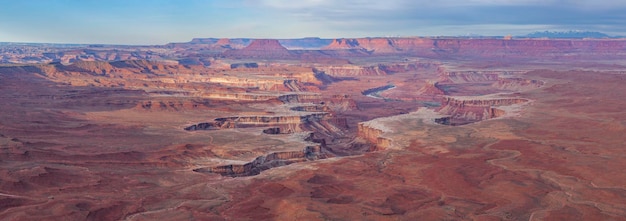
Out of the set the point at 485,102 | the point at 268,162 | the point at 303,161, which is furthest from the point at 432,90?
the point at 268,162

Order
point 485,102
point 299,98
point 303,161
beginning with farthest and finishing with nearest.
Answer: point 299,98, point 485,102, point 303,161

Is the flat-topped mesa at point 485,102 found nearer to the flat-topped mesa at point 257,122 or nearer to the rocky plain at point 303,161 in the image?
the rocky plain at point 303,161

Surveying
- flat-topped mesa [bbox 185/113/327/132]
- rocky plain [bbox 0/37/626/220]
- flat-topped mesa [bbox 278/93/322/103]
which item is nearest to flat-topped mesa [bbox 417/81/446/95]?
flat-topped mesa [bbox 278/93/322/103]

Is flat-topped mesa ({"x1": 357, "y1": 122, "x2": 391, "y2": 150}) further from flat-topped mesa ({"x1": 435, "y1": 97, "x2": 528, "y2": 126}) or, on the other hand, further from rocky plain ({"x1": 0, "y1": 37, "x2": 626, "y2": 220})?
flat-topped mesa ({"x1": 435, "y1": 97, "x2": 528, "y2": 126})

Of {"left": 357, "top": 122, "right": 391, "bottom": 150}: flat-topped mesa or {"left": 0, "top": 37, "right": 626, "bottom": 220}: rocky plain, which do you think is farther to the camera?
{"left": 357, "top": 122, "right": 391, "bottom": 150}: flat-topped mesa

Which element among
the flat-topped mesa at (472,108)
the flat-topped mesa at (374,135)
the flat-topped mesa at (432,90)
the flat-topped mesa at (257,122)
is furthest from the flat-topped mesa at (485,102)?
the flat-topped mesa at (432,90)

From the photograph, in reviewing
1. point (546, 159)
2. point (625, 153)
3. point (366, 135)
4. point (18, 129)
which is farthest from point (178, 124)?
point (625, 153)

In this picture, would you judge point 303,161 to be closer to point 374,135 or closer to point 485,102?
point 374,135

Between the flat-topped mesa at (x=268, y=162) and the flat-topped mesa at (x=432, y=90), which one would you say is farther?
the flat-topped mesa at (x=432, y=90)

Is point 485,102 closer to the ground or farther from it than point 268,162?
closer to the ground

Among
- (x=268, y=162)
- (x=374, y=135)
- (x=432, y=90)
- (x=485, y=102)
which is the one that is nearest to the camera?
(x=268, y=162)

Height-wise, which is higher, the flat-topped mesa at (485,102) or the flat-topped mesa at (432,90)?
the flat-topped mesa at (485,102)

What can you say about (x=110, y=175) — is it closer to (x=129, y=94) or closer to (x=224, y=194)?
(x=224, y=194)
